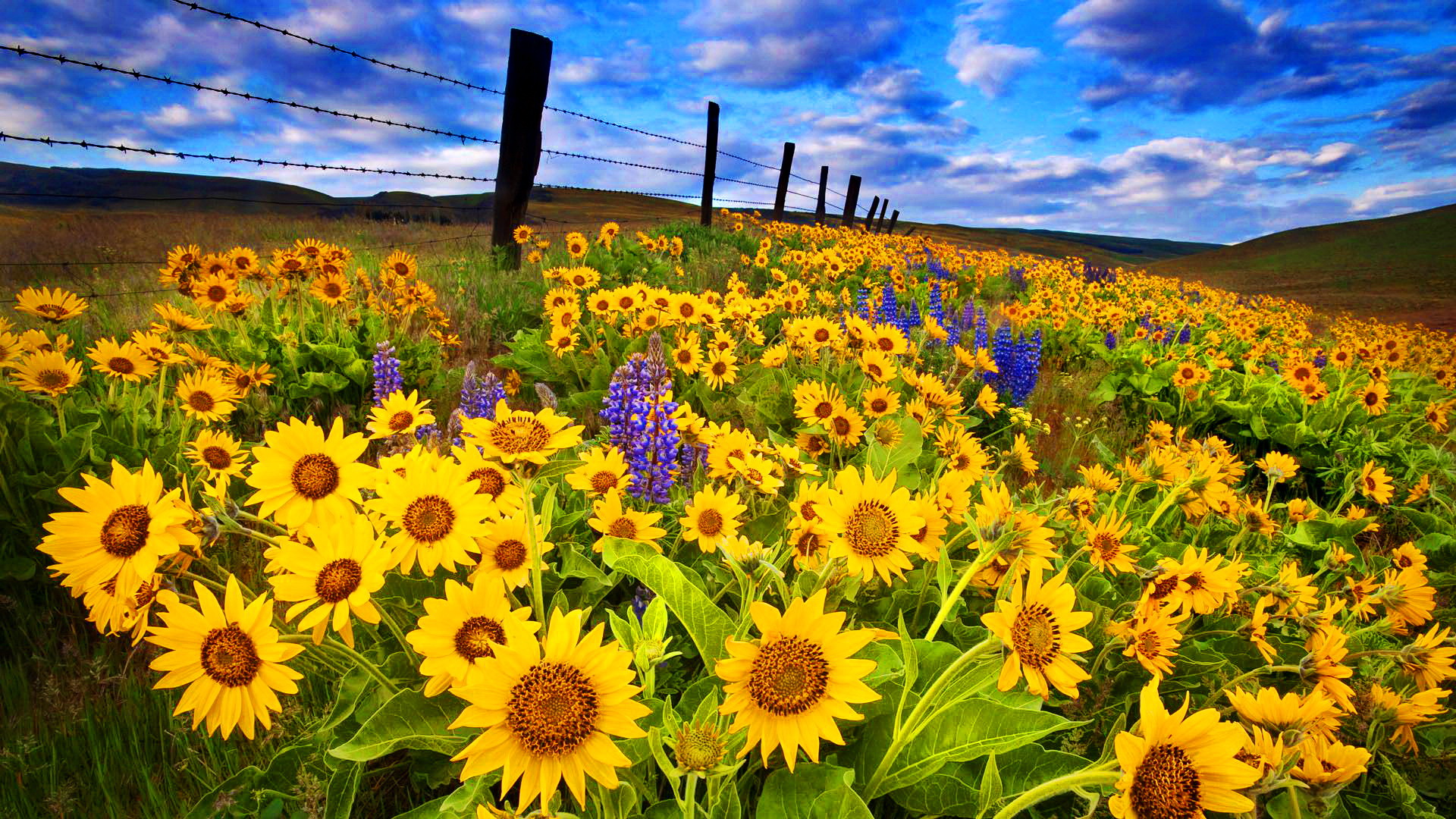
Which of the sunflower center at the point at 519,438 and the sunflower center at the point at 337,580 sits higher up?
the sunflower center at the point at 519,438

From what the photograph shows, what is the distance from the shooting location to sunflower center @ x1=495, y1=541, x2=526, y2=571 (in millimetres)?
1336

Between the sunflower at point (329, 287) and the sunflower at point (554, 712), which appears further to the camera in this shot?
the sunflower at point (329, 287)

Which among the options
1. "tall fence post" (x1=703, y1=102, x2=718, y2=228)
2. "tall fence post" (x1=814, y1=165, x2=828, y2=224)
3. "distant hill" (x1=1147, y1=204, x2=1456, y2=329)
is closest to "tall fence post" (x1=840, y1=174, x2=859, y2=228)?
"tall fence post" (x1=814, y1=165, x2=828, y2=224)

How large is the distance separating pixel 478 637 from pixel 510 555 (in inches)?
11.6

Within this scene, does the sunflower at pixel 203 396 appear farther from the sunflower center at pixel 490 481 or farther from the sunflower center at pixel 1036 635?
the sunflower center at pixel 1036 635

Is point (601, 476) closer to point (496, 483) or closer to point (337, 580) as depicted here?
point (496, 483)

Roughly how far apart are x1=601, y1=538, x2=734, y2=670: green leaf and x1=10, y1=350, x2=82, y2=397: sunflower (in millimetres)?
1838

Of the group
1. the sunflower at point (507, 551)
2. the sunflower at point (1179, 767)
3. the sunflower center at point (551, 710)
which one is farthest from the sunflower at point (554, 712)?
the sunflower at point (1179, 767)

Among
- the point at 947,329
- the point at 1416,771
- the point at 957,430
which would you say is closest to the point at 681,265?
the point at 947,329

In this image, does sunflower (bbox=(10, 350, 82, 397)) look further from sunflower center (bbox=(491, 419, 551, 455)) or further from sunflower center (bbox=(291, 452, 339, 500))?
sunflower center (bbox=(491, 419, 551, 455))

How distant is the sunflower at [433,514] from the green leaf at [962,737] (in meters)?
0.90

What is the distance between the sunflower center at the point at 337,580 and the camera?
1.08m

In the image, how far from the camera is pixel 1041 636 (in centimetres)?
104

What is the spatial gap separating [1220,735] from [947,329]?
415 centimetres
